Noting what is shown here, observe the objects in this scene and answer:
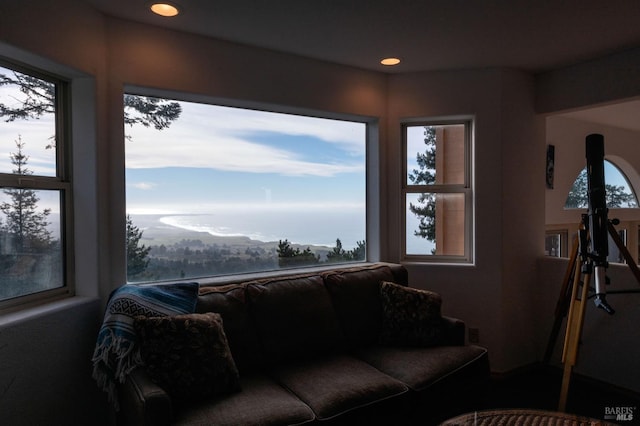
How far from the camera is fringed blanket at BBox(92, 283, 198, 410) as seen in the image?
1.91 meters

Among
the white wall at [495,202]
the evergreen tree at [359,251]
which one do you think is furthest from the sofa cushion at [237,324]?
the white wall at [495,202]

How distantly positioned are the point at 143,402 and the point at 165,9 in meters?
2.01

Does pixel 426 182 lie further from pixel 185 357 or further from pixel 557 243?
pixel 557 243

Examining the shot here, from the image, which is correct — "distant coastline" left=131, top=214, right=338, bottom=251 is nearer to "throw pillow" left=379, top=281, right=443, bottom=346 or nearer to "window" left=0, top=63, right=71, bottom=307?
"window" left=0, top=63, right=71, bottom=307

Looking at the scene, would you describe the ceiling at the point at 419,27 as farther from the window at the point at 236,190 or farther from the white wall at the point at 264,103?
the window at the point at 236,190

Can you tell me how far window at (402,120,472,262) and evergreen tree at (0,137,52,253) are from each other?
8.70 ft

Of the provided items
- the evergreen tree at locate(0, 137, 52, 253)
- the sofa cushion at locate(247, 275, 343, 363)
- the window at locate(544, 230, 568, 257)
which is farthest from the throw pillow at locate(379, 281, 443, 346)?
the window at locate(544, 230, 568, 257)

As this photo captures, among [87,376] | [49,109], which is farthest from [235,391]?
[49,109]

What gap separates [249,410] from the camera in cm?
180

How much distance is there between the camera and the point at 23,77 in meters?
2.04

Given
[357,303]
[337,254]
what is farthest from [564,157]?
[357,303]

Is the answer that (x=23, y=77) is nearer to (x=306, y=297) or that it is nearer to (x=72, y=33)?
(x=72, y=33)

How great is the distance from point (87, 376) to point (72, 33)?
1831 millimetres

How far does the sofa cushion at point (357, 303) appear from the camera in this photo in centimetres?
274
